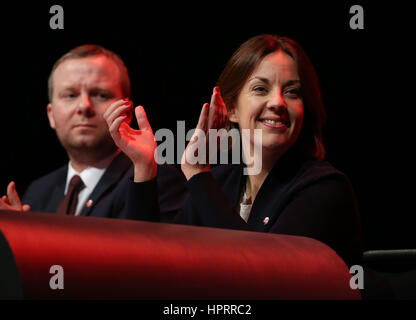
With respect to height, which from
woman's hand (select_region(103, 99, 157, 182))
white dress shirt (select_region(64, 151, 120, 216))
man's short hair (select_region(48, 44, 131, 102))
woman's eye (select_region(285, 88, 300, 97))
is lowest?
white dress shirt (select_region(64, 151, 120, 216))

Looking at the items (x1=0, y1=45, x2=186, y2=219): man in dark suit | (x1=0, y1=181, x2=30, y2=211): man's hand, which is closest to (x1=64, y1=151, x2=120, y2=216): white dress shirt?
(x1=0, y1=45, x2=186, y2=219): man in dark suit

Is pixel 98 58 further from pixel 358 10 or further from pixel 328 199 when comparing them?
pixel 328 199

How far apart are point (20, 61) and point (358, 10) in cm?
147

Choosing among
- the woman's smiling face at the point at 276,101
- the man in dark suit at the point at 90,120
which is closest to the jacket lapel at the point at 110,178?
the man in dark suit at the point at 90,120

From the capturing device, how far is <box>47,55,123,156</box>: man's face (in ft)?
7.75

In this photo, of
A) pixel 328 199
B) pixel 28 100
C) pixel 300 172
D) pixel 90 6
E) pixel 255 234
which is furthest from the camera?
pixel 28 100

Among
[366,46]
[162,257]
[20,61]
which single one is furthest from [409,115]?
[162,257]

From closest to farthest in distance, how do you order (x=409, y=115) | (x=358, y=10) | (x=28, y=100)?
(x=358, y=10) → (x=409, y=115) → (x=28, y=100)

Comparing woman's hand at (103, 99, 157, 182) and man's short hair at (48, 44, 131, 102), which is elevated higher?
man's short hair at (48, 44, 131, 102)

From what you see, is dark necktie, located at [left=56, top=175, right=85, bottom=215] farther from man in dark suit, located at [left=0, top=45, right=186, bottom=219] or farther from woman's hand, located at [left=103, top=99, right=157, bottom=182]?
woman's hand, located at [left=103, top=99, right=157, bottom=182]

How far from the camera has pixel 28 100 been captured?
9.71 feet

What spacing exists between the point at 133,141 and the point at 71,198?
2.44 ft

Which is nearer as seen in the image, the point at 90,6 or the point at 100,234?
the point at 100,234

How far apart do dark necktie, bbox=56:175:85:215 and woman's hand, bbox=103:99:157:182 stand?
68 centimetres
